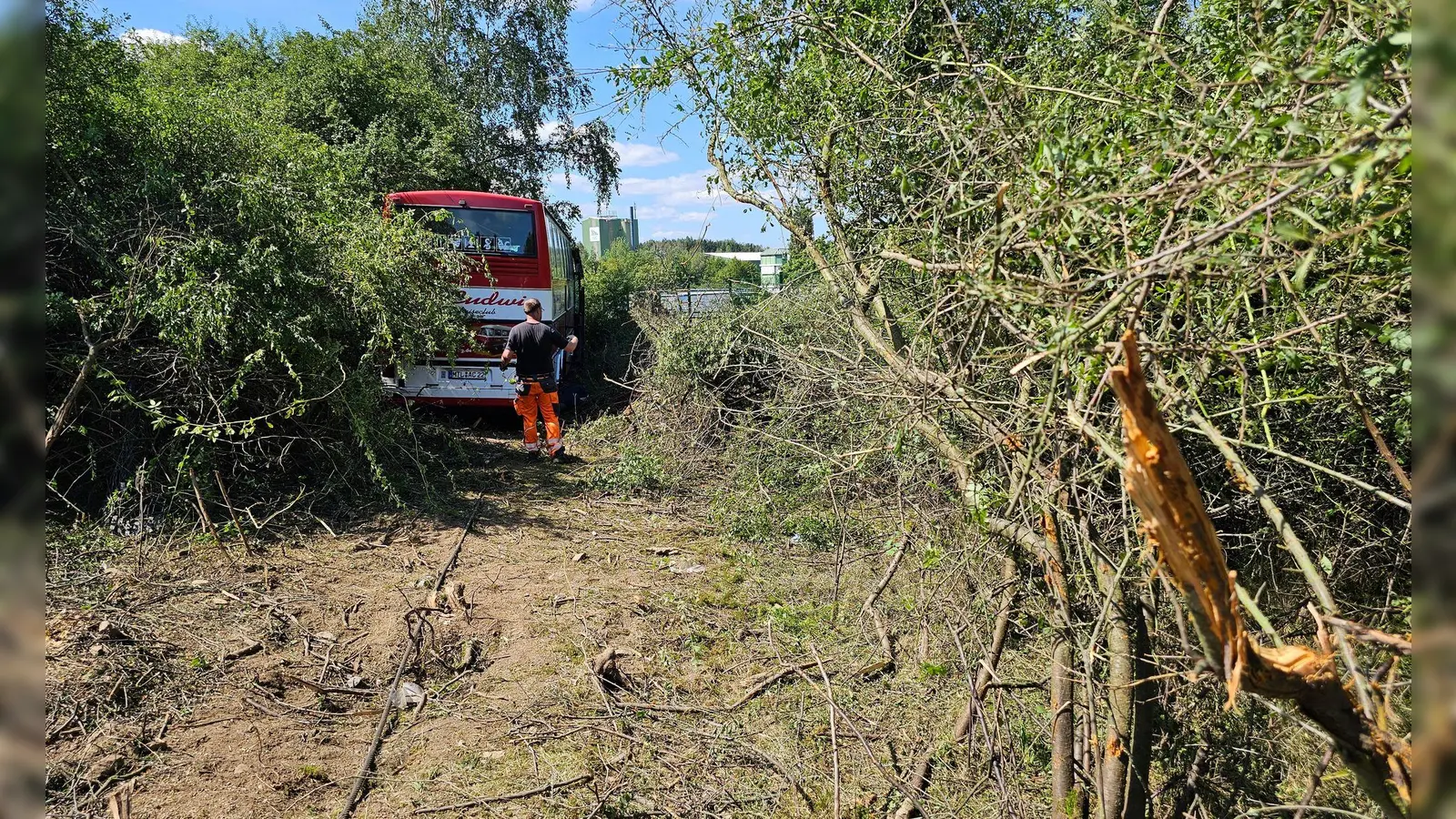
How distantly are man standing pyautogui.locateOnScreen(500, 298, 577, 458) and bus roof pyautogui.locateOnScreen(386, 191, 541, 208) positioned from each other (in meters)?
2.65

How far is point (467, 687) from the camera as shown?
4.99m

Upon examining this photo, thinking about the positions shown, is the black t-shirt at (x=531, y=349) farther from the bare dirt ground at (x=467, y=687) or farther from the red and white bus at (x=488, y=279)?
the bare dirt ground at (x=467, y=687)

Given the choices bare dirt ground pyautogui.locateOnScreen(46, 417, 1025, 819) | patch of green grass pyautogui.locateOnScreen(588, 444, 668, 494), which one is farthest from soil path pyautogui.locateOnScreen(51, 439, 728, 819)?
patch of green grass pyautogui.locateOnScreen(588, 444, 668, 494)

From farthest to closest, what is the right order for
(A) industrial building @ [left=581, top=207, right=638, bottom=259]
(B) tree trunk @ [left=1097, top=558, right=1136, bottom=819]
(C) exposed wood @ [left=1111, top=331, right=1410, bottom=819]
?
(A) industrial building @ [left=581, top=207, right=638, bottom=259]
(B) tree trunk @ [left=1097, top=558, right=1136, bottom=819]
(C) exposed wood @ [left=1111, top=331, right=1410, bottom=819]

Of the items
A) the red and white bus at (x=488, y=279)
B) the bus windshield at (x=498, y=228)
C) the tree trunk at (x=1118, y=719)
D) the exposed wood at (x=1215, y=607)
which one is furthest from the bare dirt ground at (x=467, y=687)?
the bus windshield at (x=498, y=228)

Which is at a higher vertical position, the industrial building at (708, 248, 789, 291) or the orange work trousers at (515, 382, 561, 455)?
the industrial building at (708, 248, 789, 291)

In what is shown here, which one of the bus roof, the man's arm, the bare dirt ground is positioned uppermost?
the bus roof

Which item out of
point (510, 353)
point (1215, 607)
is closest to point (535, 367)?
point (510, 353)

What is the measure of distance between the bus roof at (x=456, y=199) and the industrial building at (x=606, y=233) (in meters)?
13.4

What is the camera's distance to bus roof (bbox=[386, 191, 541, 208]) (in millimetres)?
11445

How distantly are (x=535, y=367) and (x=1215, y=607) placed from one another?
347 inches

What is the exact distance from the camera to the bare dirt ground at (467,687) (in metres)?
3.97

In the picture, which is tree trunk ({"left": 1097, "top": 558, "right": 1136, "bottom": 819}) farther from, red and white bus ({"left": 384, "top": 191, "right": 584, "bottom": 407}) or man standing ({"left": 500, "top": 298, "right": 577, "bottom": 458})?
red and white bus ({"left": 384, "top": 191, "right": 584, "bottom": 407})

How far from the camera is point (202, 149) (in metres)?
7.20
